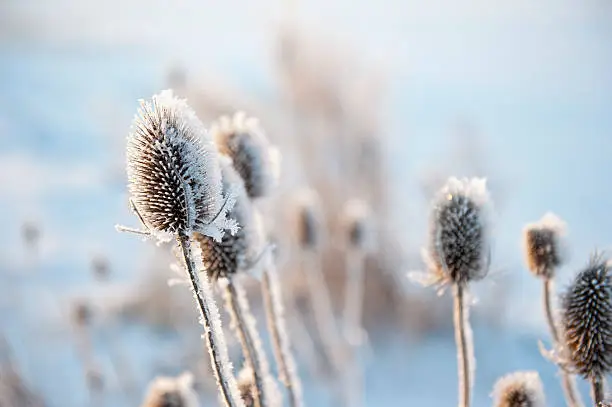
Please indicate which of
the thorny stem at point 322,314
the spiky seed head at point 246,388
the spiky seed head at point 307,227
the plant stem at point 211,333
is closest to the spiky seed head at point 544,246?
the spiky seed head at point 246,388

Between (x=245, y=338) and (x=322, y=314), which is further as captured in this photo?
(x=322, y=314)

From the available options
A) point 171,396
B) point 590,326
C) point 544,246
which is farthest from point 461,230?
point 171,396

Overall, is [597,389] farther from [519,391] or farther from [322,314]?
[322,314]

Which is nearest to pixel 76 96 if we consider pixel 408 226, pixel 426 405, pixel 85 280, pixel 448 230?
pixel 85 280

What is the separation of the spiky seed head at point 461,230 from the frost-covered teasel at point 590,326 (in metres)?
0.23

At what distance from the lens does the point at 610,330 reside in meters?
1.48

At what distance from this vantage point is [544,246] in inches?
66.6

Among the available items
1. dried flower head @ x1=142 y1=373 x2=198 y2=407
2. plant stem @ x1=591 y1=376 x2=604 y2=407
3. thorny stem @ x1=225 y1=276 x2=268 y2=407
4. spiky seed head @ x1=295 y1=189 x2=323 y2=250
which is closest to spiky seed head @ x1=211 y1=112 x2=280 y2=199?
thorny stem @ x1=225 y1=276 x2=268 y2=407

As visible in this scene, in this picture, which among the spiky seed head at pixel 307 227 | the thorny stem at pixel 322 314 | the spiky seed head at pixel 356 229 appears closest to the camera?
the thorny stem at pixel 322 314

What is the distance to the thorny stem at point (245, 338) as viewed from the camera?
1421 millimetres

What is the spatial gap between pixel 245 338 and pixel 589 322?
80cm

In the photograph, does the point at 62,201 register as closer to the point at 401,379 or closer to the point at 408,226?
the point at 408,226

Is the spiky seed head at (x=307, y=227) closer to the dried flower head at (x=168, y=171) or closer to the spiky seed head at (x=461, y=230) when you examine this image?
the spiky seed head at (x=461, y=230)

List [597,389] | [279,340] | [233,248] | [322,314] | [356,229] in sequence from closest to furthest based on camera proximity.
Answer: [597,389], [233,248], [279,340], [322,314], [356,229]
